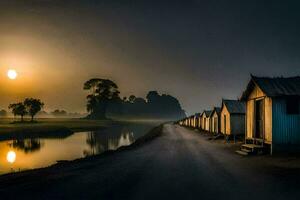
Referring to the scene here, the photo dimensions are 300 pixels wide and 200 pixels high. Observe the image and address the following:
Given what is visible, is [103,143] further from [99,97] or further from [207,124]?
[99,97]

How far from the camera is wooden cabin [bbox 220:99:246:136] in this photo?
39375 mm

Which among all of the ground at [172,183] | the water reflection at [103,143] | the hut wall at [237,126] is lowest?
the water reflection at [103,143]

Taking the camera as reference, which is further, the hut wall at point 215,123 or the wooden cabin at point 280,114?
the hut wall at point 215,123

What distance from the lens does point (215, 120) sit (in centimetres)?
4912

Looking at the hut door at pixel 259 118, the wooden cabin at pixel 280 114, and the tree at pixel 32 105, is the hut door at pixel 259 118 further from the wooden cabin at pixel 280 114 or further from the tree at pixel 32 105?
the tree at pixel 32 105

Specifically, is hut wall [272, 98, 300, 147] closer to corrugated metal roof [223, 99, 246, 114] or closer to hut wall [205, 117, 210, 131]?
corrugated metal roof [223, 99, 246, 114]

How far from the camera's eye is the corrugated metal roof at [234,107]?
39719 millimetres

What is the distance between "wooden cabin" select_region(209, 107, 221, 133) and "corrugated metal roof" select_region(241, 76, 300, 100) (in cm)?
2169

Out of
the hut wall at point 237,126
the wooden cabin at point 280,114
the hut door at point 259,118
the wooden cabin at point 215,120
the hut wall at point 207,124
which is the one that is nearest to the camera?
the wooden cabin at point 280,114

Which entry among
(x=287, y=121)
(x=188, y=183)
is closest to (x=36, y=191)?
(x=188, y=183)

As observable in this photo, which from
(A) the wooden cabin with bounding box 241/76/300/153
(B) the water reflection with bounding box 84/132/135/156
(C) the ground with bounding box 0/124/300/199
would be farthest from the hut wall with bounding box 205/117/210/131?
(C) the ground with bounding box 0/124/300/199

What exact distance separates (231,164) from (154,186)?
23.9ft

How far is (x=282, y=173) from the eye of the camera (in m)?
14.4

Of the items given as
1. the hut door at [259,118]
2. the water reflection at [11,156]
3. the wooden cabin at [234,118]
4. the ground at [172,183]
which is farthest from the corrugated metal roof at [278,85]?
the water reflection at [11,156]
